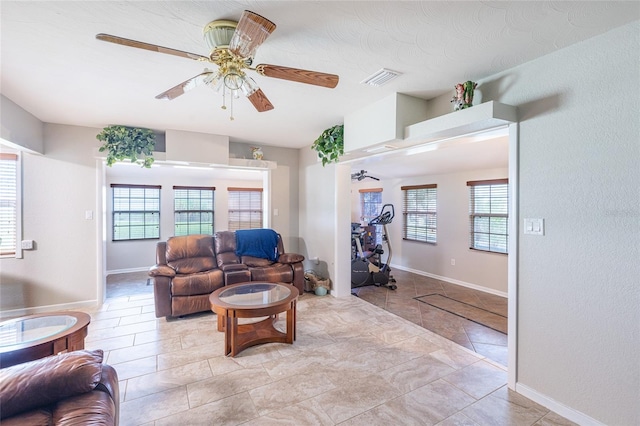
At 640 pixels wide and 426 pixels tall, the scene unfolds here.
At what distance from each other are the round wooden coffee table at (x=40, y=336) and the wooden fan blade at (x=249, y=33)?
2.29m

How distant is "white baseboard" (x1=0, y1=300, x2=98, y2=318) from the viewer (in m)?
3.73

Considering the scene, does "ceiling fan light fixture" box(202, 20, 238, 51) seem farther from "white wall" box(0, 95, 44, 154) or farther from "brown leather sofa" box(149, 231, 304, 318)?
"brown leather sofa" box(149, 231, 304, 318)

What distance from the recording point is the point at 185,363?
8.70 ft

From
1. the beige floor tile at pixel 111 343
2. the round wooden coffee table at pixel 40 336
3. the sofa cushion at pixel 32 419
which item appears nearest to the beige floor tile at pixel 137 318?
the beige floor tile at pixel 111 343

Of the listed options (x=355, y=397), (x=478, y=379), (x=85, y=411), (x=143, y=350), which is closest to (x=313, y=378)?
(x=355, y=397)

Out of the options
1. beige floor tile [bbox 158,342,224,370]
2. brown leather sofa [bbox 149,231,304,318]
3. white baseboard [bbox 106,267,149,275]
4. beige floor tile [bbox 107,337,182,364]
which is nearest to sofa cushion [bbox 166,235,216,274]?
brown leather sofa [bbox 149,231,304,318]

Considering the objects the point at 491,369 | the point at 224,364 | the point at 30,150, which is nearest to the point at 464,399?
the point at 491,369

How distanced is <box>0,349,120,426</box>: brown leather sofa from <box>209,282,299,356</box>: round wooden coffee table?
4.72 ft

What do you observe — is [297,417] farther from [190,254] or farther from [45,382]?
[190,254]

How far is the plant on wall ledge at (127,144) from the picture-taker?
3.94m

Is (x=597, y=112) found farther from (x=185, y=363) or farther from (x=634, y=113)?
(x=185, y=363)

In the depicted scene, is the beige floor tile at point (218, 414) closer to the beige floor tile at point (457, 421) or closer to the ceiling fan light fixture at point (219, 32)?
the beige floor tile at point (457, 421)

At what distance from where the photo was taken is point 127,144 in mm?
3994

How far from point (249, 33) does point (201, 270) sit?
3323 millimetres
